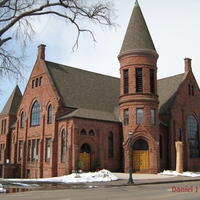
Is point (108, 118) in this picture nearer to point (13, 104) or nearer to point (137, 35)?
point (137, 35)

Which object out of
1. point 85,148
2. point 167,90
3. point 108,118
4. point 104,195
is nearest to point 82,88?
point 108,118

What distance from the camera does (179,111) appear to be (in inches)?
1531

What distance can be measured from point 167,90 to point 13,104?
24.2 metres

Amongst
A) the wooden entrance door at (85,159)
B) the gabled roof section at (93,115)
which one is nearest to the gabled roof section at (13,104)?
the gabled roof section at (93,115)

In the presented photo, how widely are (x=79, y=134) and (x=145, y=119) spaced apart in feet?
24.6

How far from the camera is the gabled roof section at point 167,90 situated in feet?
128

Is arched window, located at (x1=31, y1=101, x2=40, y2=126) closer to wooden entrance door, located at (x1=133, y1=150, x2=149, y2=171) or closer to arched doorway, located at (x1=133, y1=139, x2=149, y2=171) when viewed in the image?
arched doorway, located at (x1=133, y1=139, x2=149, y2=171)

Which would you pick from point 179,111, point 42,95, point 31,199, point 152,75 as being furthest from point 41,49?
point 31,199

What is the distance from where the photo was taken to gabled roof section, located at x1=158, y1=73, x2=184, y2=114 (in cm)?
3903

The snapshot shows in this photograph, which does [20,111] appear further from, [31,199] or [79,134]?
[31,199]

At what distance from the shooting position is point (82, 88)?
38719 millimetres

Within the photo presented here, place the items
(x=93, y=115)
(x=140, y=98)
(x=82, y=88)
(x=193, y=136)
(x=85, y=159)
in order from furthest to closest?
(x=193, y=136)
(x=82, y=88)
(x=93, y=115)
(x=140, y=98)
(x=85, y=159)

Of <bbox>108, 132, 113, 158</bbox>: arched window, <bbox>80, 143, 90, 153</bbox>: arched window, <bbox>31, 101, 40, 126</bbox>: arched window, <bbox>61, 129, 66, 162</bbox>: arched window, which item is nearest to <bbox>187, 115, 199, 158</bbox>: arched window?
<bbox>108, 132, 113, 158</bbox>: arched window

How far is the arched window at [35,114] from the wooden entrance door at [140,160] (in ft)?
41.3
